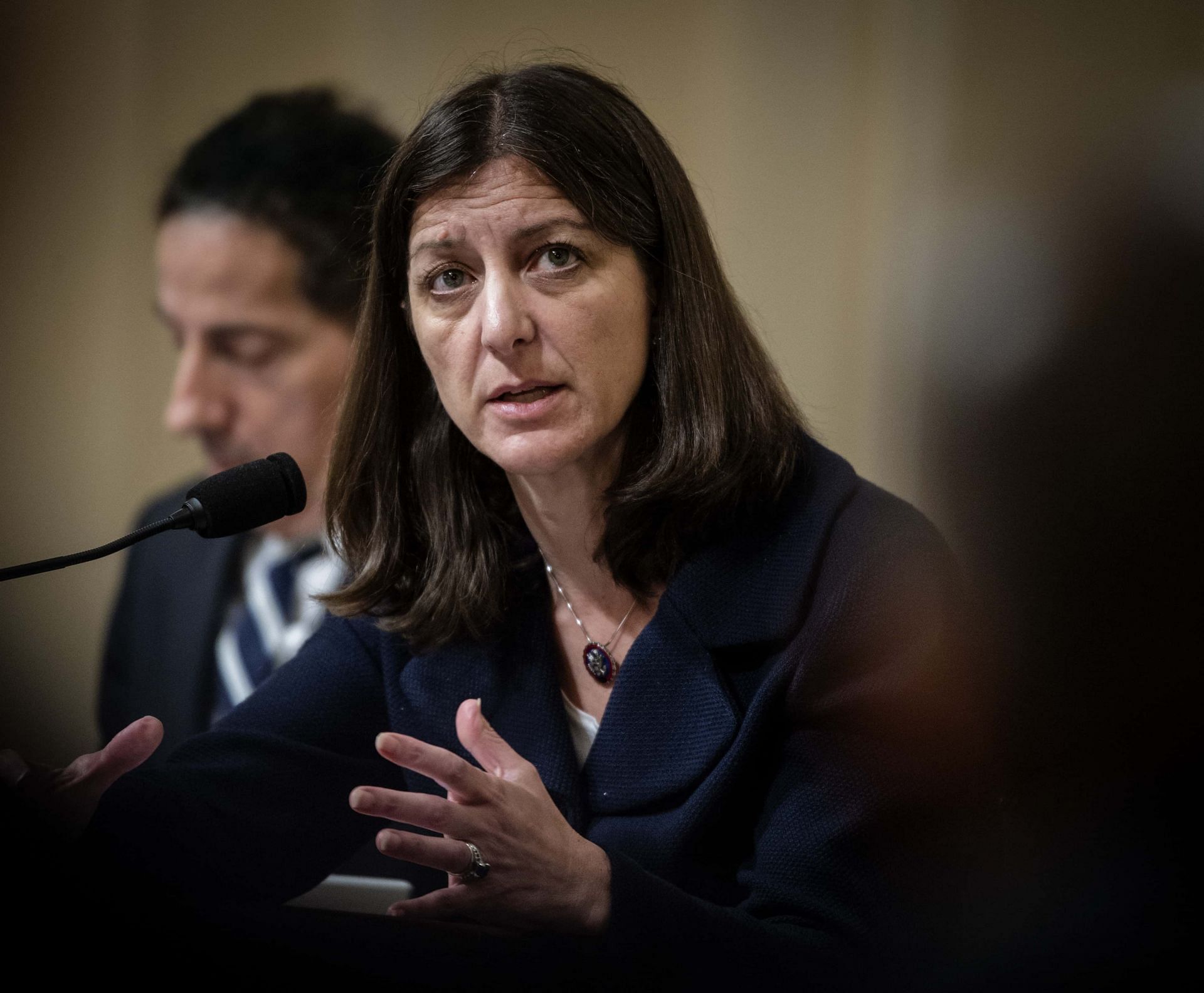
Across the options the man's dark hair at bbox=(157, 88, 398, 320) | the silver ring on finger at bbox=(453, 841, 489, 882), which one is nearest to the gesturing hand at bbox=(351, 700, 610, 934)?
the silver ring on finger at bbox=(453, 841, 489, 882)

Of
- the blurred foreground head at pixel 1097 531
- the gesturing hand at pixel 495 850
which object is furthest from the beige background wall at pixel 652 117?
the gesturing hand at pixel 495 850

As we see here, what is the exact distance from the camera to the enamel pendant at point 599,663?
1.10 m

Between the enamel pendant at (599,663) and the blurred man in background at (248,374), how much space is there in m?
0.87

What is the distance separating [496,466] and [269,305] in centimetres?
88

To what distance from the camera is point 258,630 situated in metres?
1.87

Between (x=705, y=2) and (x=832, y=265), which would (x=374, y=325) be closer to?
(x=832, y=265)

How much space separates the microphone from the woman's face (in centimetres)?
22

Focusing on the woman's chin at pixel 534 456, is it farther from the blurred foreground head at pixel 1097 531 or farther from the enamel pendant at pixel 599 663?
the blurred foreground head at pixel 1097 531

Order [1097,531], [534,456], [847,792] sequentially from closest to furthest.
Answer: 1. [847,792]
2. [534,456]
3. [1097,531]

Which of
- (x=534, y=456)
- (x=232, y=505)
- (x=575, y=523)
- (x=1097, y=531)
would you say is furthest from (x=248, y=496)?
(x=1097, y=531)

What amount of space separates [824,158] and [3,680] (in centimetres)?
212

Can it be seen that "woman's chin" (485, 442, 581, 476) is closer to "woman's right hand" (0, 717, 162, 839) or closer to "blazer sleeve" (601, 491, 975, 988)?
"blazer sleeve" (601, 491, 975, 988)

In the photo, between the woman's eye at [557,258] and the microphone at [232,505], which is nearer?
the microphone at [232,505]

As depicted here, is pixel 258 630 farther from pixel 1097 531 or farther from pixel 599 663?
pixel 1097 531
